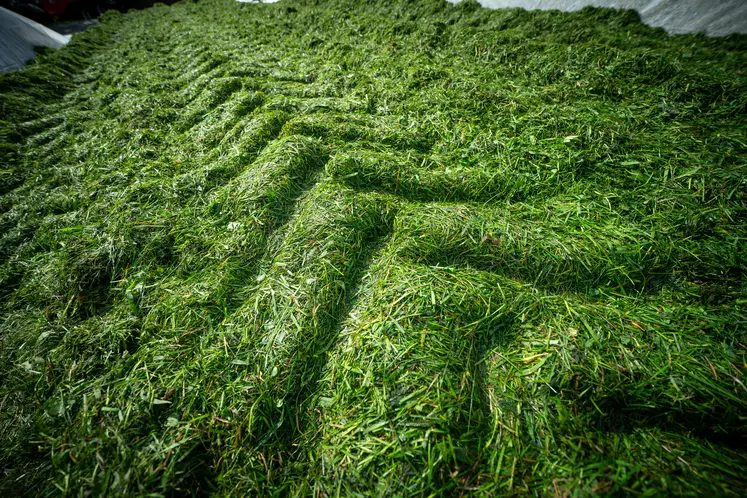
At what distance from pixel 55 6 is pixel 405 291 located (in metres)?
22.1

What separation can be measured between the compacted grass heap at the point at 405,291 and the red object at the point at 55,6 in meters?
16.2

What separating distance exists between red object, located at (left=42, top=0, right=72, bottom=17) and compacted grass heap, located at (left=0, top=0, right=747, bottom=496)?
16182mm

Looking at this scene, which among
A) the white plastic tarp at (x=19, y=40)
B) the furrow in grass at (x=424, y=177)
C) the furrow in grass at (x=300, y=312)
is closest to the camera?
the furrow in grass at (x=300, y=312)

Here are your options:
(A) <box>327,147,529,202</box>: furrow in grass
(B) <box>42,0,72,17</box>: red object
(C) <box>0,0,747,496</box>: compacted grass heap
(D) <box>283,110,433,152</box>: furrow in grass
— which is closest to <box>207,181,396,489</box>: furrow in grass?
(C) <box>0,0,747,496</box>: compacted grass heap

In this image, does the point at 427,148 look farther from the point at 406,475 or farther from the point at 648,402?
the point at 406,475

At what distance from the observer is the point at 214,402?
181 cm

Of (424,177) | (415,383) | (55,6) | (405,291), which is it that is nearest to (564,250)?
(405,291)

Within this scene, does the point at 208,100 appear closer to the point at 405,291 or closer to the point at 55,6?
the point at 405,291

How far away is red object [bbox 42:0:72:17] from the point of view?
519 inches

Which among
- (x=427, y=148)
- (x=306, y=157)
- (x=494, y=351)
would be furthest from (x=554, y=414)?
(x=306, y=157)

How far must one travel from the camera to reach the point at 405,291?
2.07m

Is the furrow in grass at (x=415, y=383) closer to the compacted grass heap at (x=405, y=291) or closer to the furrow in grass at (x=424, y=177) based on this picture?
the compacted grass heap at (x=405, y=291)

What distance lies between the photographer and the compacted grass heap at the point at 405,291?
1.57 metres

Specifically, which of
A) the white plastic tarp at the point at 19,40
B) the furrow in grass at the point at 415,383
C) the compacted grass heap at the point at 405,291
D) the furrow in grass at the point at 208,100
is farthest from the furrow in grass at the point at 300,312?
the white plastic tarp at the point at 19,40
